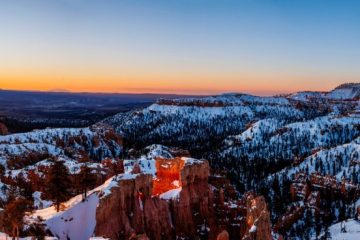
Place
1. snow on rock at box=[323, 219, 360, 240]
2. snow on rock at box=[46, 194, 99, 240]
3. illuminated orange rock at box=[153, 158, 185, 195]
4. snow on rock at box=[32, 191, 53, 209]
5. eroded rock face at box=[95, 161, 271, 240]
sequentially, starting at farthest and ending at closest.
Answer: snow on rock at box=[323, 219, 360, 240]
snow on rock at box=[32, 191, 53, 209]
illuminated orange rock at box=[153, 158, 185, 195]
eroded rock face at box=[95, 161, 271, 240]
snow on rock at box=[46, 194, 99, 240]

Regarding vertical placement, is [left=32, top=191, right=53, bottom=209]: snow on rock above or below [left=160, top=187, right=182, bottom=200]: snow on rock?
below

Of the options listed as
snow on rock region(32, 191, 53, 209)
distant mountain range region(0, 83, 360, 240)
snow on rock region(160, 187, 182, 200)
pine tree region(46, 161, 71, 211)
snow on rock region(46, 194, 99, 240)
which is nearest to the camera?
snow on rock region(46, 194, 99, 240)

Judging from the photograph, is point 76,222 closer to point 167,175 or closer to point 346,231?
point 167,175

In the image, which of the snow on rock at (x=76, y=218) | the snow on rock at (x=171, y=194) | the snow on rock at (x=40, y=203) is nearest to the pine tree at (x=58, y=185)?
the snow on rock at (x=76, y=218)

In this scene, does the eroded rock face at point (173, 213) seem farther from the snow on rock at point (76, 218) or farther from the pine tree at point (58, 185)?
the pine tree at point (58, 185)

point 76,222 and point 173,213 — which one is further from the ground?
point 76,222

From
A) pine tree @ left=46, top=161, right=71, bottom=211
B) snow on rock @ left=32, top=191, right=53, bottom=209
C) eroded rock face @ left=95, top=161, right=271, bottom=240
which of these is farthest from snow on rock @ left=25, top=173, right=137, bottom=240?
snow on rock @ left=32, top=191, right=53, bottom=209

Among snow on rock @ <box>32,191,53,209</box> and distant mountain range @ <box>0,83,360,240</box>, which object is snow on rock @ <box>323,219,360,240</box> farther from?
snow on rock @ <box>32,191,53,209</box>

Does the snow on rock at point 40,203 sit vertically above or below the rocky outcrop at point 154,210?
below

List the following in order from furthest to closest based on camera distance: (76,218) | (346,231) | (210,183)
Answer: (346,231)
(210,183)
(76,218)

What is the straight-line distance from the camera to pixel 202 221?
48344 mm

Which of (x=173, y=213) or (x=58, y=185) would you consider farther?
(x=173, y=213)

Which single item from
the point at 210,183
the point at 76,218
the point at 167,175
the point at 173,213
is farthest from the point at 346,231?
the point at 76,218

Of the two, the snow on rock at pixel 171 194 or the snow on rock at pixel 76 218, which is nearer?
the snow on rock at pixel 76 218
